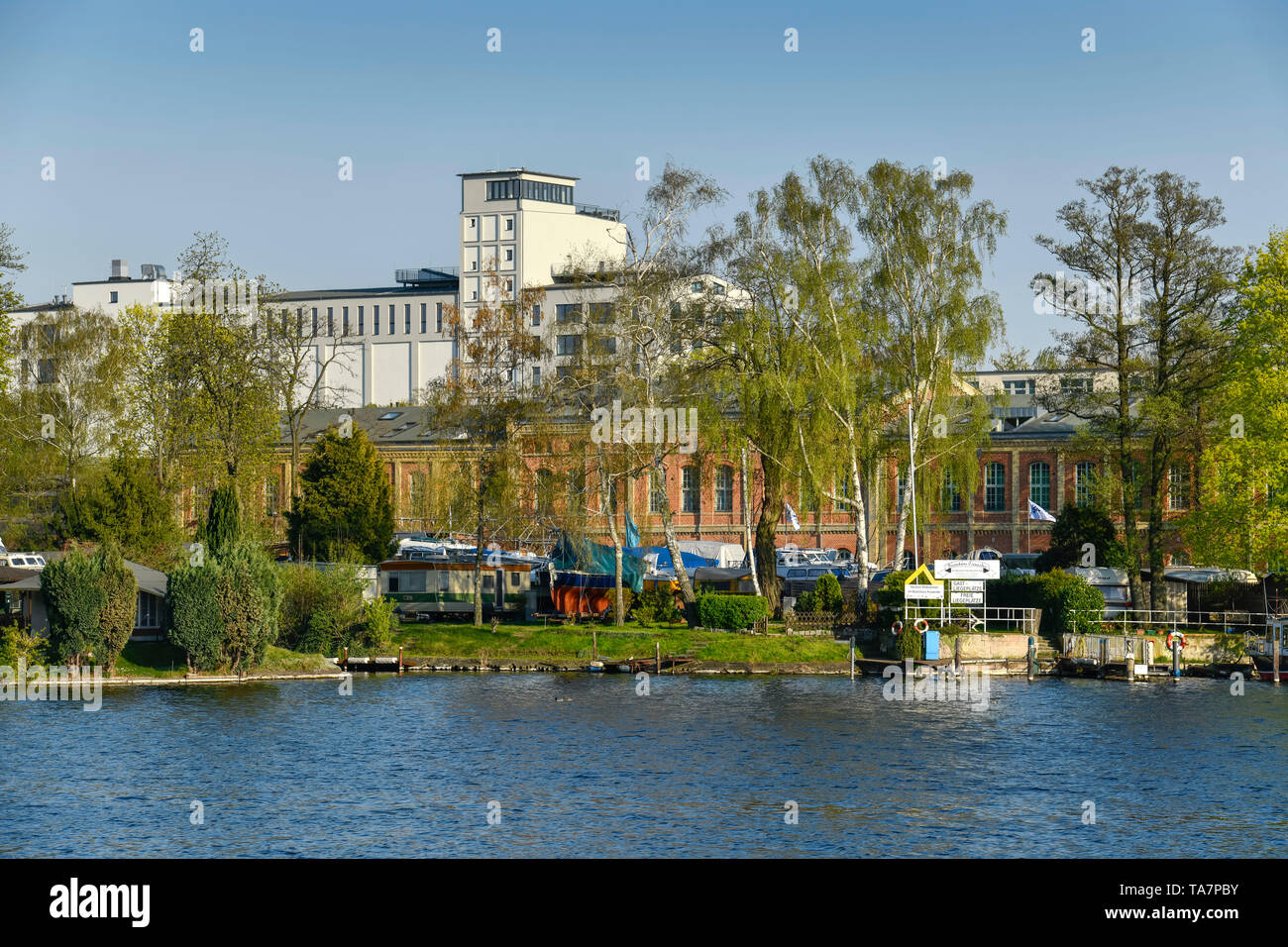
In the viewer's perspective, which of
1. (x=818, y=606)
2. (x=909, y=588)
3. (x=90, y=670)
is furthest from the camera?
(x=818, y=606)

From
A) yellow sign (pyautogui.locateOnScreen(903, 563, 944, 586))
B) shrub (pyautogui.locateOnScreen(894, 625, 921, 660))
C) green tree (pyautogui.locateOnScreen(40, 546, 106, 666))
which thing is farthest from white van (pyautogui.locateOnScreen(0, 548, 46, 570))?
yellow sign (pyautogui.locateOnScreen(903, 563, 944, 586))

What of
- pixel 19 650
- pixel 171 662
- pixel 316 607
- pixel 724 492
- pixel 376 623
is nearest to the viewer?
pixel 19 650

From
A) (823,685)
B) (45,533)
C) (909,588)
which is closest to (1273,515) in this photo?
(909,588)

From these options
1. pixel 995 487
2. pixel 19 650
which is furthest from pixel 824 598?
pixel 19 650

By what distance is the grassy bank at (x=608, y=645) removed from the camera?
5875cm

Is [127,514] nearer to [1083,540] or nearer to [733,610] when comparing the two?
[733,610]

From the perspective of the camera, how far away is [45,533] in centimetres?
7106

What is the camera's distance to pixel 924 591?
59000 mm

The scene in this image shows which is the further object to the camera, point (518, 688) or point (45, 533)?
point (45, 533)

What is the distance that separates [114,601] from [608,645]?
1963cm

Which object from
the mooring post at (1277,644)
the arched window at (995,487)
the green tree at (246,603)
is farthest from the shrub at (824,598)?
the arched window at (995,487)
